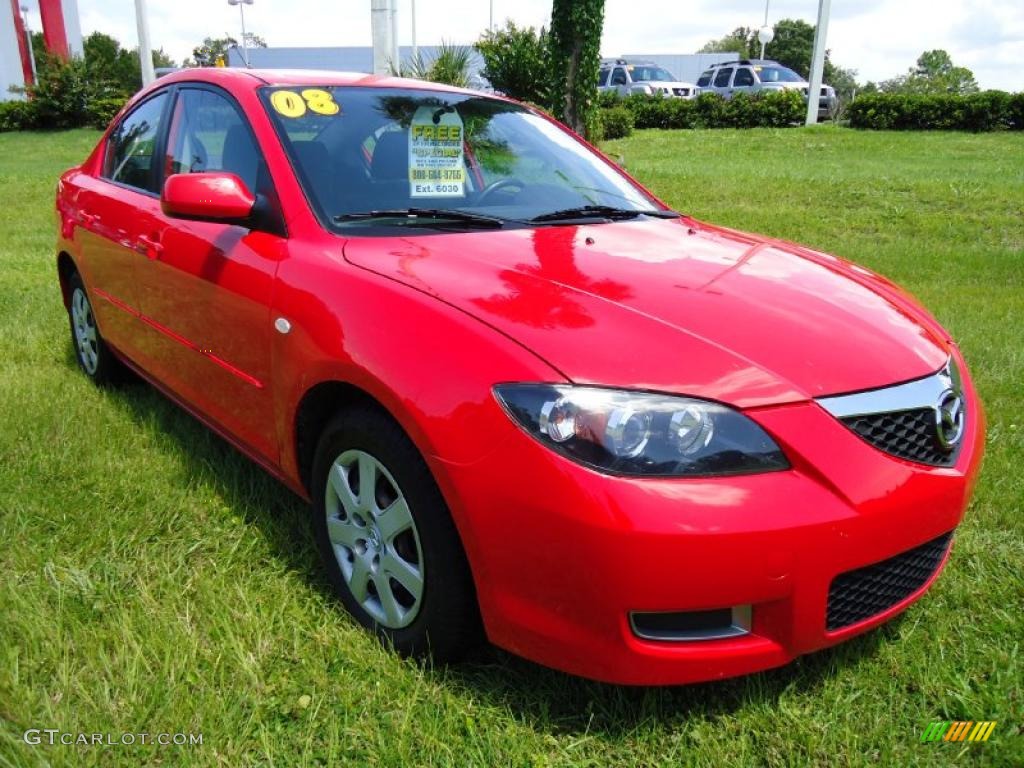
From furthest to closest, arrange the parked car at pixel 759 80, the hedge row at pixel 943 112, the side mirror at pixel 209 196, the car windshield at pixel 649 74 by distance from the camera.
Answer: the car windshield at pixel 649 74
the parked car at pixel 759 80
the hedge row at pixel 943 112
the side mirror at pixel 209 196

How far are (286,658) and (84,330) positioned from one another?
2.93 meters

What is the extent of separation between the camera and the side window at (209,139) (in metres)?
2.88

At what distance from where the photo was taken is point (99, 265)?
12.9 ft

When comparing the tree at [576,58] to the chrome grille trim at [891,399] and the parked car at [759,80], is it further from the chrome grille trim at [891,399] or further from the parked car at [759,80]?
the parked car at [759,80]

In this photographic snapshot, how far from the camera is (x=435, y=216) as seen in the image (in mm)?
2748

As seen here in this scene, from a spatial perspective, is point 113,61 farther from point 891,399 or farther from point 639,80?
point 891,399

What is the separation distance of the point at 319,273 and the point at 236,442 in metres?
0.90

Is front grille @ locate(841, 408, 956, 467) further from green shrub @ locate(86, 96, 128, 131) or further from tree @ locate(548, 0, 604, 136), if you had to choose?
green shrub @ locate(86, 96, 128, 131)

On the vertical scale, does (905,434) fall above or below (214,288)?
below

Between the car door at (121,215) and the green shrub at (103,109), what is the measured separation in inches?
801

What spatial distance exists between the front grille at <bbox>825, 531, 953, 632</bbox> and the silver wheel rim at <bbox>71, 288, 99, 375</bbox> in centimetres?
372

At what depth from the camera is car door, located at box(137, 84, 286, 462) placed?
2654 mm

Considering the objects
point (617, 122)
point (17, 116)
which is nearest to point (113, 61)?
point (17, 116)

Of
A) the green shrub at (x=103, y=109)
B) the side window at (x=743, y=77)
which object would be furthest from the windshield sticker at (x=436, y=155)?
the side window at (x=743, y=77)
